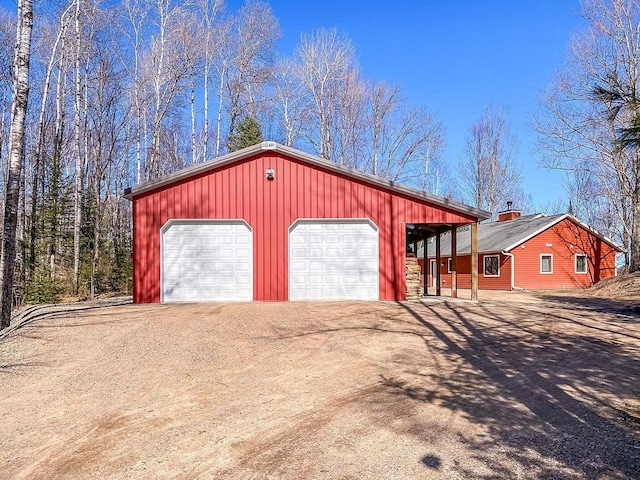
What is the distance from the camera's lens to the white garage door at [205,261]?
40.8ft

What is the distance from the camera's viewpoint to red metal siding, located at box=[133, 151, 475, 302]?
12.4m

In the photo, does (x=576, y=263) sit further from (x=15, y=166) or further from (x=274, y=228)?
(x=15, y=166)

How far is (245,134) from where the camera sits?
2623cm

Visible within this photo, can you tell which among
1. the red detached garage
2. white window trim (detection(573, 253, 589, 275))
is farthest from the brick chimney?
the red detached garage

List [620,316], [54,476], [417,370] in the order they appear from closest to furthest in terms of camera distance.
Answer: [54,476] < [417,370] < [620,316]

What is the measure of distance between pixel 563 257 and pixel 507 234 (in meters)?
3.29

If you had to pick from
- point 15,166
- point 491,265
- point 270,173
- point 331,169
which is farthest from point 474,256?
point 491,265

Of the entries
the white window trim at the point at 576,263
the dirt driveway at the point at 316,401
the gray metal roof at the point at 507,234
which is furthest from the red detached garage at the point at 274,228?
the white window trim at the point at 576,263

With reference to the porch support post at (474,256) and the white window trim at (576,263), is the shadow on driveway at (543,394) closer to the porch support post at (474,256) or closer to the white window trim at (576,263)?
the porch support post at (474,256)

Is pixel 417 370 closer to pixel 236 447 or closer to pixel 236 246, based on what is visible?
pixel 236 447

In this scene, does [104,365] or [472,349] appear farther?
[472,349]

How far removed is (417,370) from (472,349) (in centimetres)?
165

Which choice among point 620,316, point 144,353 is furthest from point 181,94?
A: point 620,316

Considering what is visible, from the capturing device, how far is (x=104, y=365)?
19.5ft
